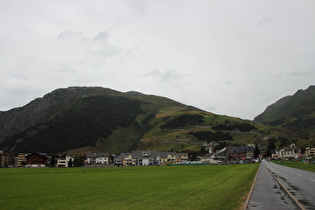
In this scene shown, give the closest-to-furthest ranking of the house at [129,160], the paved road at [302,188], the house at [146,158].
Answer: the paved road at [302,188] < the house at [146,158] < the house at [129,160]

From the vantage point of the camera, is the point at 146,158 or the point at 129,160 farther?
the point at 129,160

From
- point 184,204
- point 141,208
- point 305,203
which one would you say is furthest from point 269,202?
point 141,208

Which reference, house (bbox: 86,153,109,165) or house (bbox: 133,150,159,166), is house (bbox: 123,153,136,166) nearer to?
house (bbox: 133,150,159,166)

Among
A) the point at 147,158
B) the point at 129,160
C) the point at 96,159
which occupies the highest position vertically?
the point at 147,158

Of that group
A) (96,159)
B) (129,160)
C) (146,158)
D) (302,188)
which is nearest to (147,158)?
(146,158)

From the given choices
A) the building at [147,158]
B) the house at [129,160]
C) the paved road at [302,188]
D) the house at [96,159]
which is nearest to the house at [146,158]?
the building at [147,158]

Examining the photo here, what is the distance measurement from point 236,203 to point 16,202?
1593cm

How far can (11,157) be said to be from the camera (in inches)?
7200

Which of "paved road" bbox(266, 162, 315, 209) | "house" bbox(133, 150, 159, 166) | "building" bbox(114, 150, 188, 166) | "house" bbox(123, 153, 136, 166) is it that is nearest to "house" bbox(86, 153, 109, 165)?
"building" bbox(114, 150, 188, 166)

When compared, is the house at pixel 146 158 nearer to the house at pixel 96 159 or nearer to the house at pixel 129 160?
the house at pixel 129 160

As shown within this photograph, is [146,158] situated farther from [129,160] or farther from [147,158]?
[129,160]

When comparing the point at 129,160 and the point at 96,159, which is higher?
the point at 96,159

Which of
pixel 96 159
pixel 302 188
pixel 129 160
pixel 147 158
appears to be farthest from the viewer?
pixel 96 159

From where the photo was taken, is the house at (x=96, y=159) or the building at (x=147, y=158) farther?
the house at (x=96, y=159)
